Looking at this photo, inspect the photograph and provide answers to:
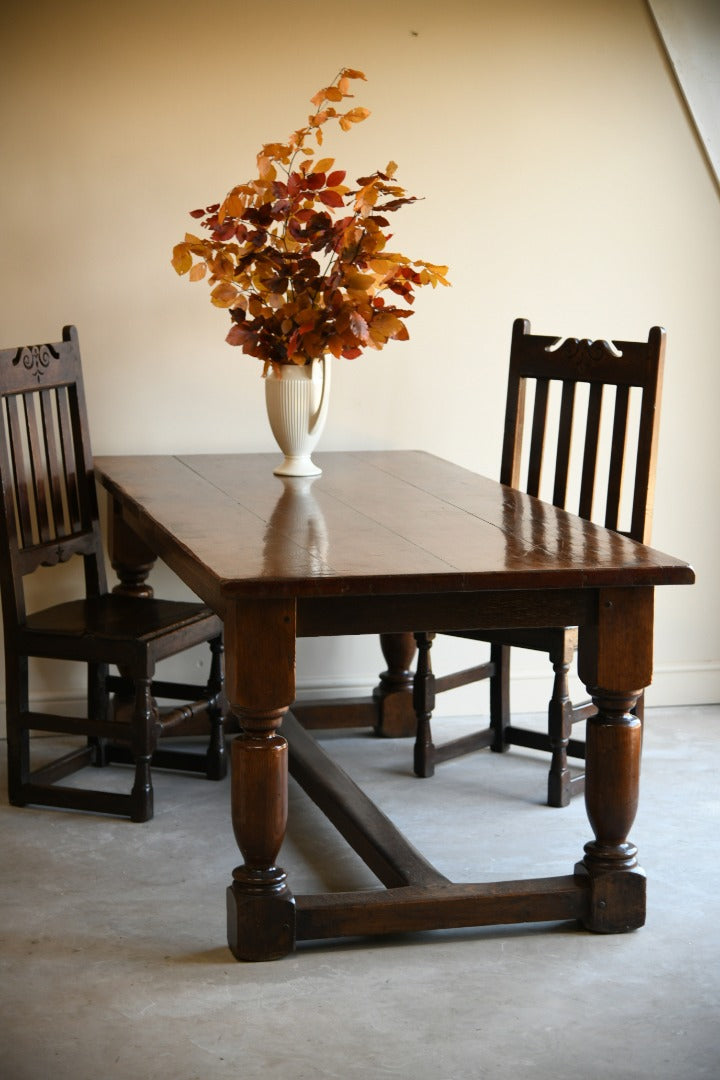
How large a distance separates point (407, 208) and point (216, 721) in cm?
153

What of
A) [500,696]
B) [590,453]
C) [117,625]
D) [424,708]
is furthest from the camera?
[500,696]

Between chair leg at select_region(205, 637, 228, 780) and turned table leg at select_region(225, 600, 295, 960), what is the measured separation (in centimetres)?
97

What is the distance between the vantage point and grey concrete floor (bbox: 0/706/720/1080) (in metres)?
2.18

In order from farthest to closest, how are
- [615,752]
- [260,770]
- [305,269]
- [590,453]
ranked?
[590,453] → [305,269] → [615,752] → [260,770]

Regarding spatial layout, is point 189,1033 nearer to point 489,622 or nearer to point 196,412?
point 489,622

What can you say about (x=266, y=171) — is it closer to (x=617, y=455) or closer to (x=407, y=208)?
(x=407, y=208)

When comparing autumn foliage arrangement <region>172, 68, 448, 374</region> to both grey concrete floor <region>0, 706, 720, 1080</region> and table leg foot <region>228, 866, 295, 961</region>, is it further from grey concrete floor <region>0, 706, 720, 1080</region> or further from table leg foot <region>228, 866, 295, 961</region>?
table leg foot <region>228, 866, 295, 961</region>

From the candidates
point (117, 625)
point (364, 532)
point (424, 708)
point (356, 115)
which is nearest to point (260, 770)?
point (364, 532)

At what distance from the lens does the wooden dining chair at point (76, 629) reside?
3205mm

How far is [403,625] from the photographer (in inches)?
97.0

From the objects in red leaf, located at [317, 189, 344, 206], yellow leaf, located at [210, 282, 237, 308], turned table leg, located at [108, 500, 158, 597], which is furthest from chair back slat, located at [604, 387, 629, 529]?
turned table leg, located at [108, 500, 158, 597]

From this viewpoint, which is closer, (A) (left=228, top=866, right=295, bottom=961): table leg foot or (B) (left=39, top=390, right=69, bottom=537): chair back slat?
(A) (left=228, top=866, right=295, bottom=961): table leg foot

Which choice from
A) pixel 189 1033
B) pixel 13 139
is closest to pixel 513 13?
pixel 13 139

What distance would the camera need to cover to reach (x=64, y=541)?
3475 mm
